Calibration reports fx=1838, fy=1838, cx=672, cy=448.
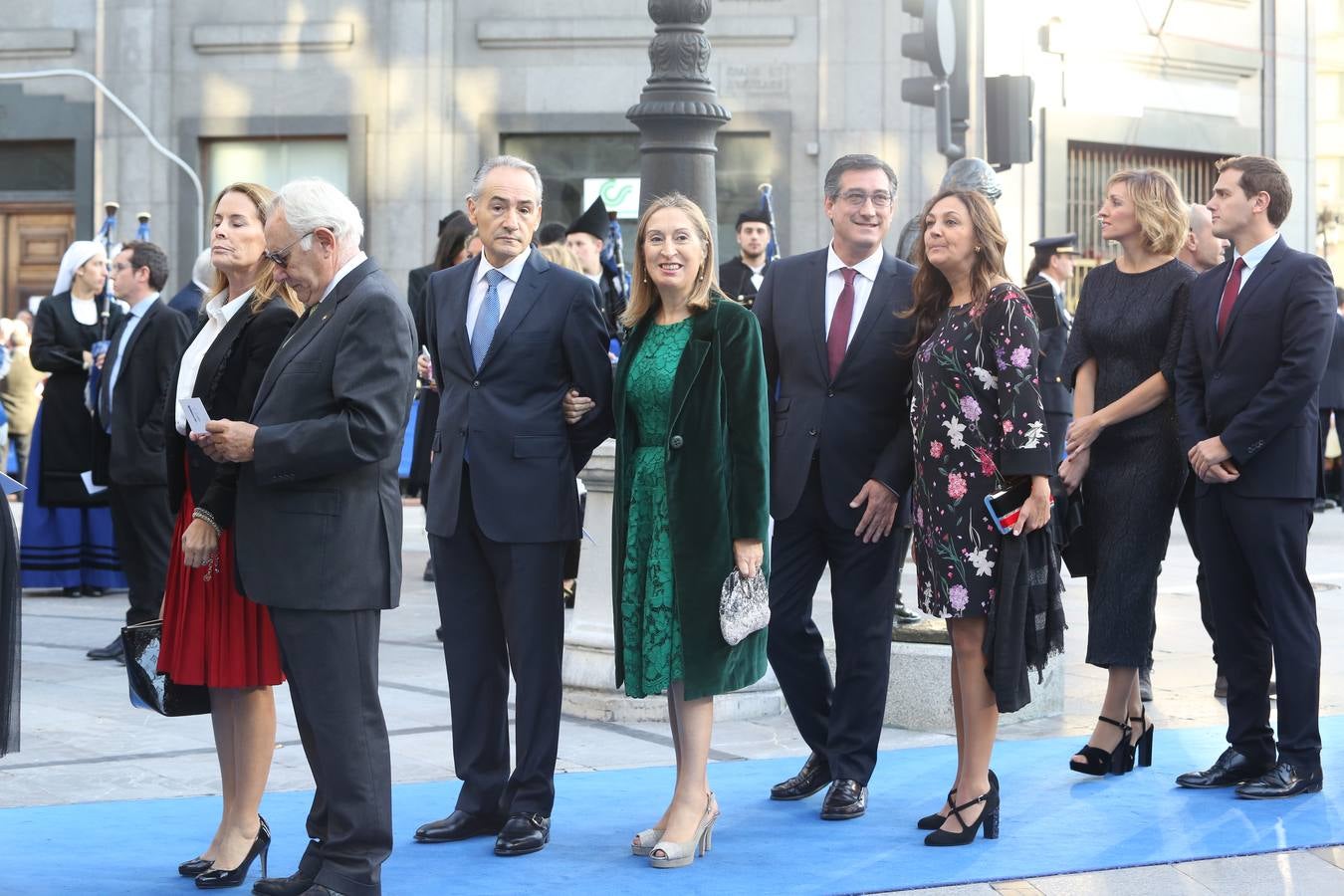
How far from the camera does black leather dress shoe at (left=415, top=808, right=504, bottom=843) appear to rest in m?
5.54

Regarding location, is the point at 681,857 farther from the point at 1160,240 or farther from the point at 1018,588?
the point at 1160,240

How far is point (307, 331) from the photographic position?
4.78 m

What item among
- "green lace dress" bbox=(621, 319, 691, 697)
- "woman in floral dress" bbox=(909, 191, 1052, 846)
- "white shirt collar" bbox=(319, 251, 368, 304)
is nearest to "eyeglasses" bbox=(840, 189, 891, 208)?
"woman in floral dress" bbox=(909, 191, 1052, 846)

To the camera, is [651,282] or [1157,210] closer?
[651,282]

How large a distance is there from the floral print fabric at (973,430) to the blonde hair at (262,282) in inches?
76.2

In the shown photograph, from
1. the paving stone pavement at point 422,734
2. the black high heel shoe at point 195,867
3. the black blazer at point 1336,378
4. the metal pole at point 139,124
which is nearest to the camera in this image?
the black high heel shoe at point 195,867

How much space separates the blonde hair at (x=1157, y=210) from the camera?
6.42 m

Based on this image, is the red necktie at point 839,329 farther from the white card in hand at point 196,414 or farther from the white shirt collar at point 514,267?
the white card in hand at point 196,414

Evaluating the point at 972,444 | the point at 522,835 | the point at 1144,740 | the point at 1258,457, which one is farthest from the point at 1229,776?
the point at 522,835

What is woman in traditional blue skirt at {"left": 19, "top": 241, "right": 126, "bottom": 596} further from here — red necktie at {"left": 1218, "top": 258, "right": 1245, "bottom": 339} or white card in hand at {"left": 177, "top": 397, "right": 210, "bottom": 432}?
red necktie at {"left": 1218, "top": 258, "right": 1245, "bottom": 339}

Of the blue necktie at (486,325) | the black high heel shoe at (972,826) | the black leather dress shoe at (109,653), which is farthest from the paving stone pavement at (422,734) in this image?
the blue necktie at (486,325)

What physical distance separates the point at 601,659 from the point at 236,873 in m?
2.72

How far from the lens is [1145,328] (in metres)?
6.47

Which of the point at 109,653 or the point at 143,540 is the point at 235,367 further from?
the point at 109,653
